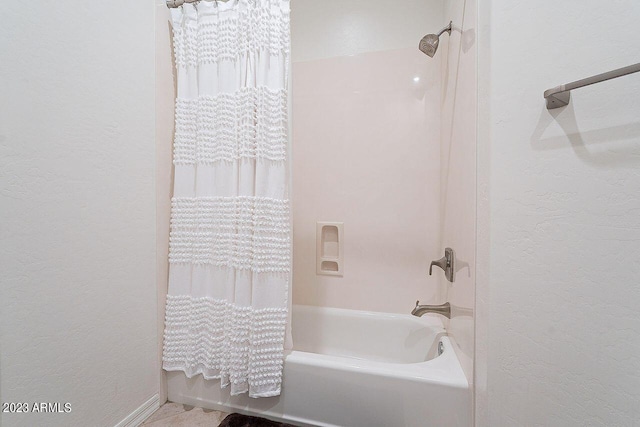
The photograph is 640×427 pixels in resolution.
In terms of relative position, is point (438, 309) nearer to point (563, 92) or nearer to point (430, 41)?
point (563, 92)

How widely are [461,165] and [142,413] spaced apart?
173 centimetres

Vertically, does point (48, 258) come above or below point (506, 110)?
below

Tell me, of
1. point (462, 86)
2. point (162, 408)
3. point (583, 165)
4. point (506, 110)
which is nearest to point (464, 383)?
point (583, 165)

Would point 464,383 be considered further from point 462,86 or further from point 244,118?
point 244,118

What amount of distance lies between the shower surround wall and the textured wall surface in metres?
0.18

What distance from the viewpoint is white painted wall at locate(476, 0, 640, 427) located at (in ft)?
2.26

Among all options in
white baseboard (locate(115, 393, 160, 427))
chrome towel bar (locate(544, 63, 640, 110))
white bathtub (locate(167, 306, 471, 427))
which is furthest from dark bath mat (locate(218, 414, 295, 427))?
chrome towel bar (locate(544, 63, 640, 110))

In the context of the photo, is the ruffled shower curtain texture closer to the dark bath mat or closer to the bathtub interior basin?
the dark bath mat

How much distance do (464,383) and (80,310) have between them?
1.38 m

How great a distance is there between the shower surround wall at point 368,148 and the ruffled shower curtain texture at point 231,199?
0.70 metres

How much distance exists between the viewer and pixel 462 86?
1128mm

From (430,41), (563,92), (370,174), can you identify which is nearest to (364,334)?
(370,174)

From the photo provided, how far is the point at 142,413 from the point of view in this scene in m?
1.18

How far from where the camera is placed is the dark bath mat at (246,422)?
114cm
